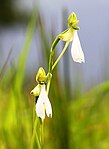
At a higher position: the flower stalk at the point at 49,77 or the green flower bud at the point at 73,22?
the green flower bud at the point at 73,22

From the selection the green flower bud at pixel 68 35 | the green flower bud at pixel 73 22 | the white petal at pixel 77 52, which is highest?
the green flower bud at pixel 73 22

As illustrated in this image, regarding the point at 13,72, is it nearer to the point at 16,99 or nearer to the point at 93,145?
the point at 16,99

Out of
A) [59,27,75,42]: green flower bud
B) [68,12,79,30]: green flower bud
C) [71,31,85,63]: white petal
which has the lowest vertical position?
[71,31,85,63]: white petal

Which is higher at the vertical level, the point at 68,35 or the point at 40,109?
the point at 68,35

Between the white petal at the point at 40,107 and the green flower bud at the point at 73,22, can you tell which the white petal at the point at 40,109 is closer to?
the white petal at the point at 40,107

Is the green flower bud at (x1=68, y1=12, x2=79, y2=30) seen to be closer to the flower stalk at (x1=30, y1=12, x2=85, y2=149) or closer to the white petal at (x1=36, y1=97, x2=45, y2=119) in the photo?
the flower stalk at (x1=30, y1=12, x2=85, y2=149)

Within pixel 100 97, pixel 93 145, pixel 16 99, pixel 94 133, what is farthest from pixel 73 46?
pixel 94 133

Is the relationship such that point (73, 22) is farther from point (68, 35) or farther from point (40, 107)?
point (40, 107)

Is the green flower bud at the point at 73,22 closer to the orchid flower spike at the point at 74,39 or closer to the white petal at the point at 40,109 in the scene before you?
the orchid flower spike at the point at 74,39

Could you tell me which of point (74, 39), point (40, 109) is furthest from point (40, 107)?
point (74, 39)

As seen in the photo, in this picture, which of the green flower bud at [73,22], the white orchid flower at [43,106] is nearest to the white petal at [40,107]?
the white orchid flower at [43,106]

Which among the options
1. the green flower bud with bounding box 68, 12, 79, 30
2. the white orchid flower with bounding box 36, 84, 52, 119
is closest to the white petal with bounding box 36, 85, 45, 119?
the white orchid flower with bounding box 36, 84, 52, 119
